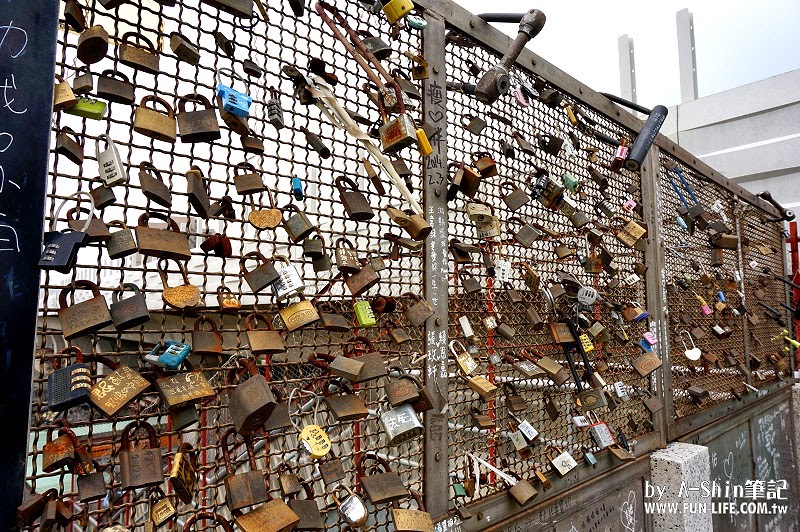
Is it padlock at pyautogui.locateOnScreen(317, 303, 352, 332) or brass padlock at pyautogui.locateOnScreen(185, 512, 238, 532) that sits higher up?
padlock at pyautogui.locateOnScreen(317, 303, 352, 332)

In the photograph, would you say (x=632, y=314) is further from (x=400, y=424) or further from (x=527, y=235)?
(x=400, y=424)

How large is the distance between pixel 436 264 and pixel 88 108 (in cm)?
102

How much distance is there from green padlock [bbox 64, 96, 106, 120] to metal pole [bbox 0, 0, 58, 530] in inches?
1.5

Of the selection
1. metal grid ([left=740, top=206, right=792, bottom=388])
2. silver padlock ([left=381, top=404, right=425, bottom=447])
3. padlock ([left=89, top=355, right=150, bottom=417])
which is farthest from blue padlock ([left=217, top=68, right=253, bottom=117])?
metal grid ([left=740, top=206, right=792, bottom=388])

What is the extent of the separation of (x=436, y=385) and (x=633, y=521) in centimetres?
173

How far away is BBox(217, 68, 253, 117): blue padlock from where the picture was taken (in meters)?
0.97

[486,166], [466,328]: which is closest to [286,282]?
[466,328]

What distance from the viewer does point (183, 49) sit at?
3.15ft

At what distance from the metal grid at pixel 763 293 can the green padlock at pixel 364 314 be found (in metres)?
4.72

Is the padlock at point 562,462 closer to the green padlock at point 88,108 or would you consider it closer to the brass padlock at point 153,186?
the brass padlock at point 153,186

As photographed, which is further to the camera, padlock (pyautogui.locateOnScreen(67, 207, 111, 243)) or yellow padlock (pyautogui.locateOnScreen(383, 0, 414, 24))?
yellow padlock (pyautogui.locateOnScreen(383, 0, 414, 24))

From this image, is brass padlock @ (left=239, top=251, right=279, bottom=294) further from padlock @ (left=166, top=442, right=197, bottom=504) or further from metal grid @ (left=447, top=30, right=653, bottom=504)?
metal grid @ (left=447, top=30, right=653, bottom=504)

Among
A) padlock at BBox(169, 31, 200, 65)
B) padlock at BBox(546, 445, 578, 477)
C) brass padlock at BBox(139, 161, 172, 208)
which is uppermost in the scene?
padlock at BBox(169, 31, 200, 65)

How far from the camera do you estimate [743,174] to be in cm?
907
